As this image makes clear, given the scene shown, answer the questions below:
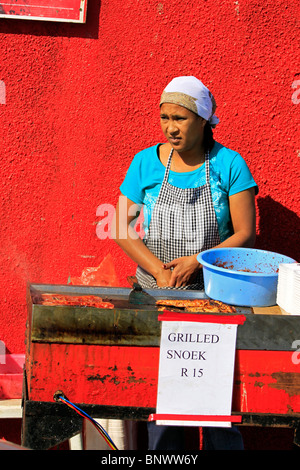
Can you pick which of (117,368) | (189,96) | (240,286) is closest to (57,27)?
(189,96)

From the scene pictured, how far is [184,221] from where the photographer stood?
2.95 m

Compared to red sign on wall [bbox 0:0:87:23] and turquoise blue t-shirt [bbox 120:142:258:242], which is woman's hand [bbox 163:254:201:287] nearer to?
turquoise blue t-shirt [bbox 120:142:258:242]

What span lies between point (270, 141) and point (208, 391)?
73.4 inches

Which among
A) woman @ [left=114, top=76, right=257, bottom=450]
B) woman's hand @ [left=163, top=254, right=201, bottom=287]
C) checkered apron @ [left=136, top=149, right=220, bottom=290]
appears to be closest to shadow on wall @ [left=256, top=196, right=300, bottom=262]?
woman @ [left=114, top=76, right=257, bottom=450]

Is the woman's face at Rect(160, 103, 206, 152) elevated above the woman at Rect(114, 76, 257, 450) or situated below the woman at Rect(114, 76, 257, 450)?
above

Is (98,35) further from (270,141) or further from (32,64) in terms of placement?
(270,141)

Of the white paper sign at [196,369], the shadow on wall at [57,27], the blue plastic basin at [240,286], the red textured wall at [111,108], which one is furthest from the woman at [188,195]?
the shadow on wall at [57,27]

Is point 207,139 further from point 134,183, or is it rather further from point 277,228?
point 277,228

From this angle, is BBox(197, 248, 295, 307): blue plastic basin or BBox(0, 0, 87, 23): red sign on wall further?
BBox(0, 0, 87, 23): red sign on wall

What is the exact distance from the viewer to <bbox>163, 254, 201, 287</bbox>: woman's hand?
284 centimetres

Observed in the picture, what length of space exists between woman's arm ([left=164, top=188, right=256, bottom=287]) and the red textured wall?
0.70 meters

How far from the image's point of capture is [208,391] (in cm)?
216

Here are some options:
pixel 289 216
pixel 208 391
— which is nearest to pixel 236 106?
pixel 289 216

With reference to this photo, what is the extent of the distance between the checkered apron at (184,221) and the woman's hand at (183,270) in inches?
2.5
